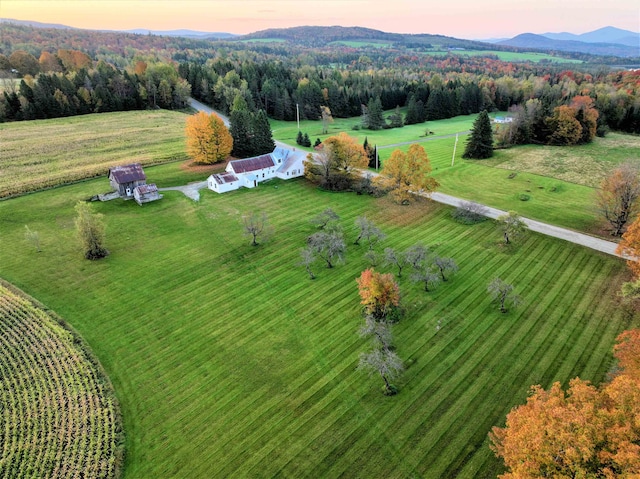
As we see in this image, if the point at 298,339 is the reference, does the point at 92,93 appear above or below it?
above

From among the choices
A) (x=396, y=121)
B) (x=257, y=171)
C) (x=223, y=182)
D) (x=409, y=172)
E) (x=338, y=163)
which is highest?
(x=409, y=172)

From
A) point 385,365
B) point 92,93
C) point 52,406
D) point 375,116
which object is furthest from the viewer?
point 375,116

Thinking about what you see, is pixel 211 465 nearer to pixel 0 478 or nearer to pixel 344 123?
pixel 0 478

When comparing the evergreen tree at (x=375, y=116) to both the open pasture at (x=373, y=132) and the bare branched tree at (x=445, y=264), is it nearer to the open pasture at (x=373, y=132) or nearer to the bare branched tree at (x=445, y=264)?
the open pasture at (x=373, y=132)

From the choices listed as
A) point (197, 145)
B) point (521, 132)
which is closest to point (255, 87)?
point (197, 145)

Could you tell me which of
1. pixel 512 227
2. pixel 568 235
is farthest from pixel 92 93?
pixel 568 235

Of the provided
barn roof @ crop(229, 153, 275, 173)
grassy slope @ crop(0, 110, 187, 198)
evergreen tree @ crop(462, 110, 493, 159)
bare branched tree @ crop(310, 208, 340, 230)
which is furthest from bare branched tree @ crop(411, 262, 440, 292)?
grassy slope @ crop(0, 110, 187, 198)

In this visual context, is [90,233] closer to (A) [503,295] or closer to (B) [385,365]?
(B) [385,365]

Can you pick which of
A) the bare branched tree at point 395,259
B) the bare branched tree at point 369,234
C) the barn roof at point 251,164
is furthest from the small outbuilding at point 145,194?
the bare branched tree at point 395,259
